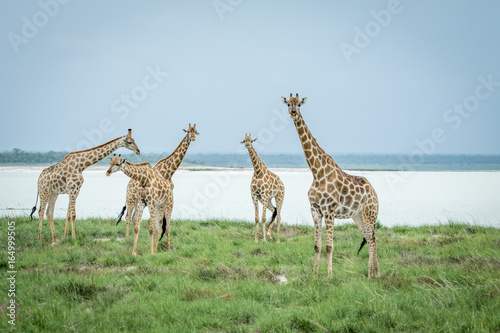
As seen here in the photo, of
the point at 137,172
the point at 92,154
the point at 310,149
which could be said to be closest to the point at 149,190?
the point at 137,172

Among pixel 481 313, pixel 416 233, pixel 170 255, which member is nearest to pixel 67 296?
pixel 170 255

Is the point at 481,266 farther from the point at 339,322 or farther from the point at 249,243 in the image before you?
the point at 249,243

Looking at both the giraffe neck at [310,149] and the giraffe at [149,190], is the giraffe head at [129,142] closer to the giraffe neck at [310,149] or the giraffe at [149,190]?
the giraffe at [149,190]

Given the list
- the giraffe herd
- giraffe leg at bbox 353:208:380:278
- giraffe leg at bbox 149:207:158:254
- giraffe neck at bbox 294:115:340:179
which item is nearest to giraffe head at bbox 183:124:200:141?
the giraffe herd

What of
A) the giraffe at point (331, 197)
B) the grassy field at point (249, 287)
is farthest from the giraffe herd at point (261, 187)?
the grassy field at point (249, 287)

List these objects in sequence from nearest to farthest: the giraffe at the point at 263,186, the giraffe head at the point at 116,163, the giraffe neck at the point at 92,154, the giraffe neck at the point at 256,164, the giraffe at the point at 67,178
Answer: the giraffe head at the point at 116,163 < the giraffe at the point at 67,178 < the giraffe neck at the point at 92,154 < the giraffe at the point at 263,186 < the giraffe neck at the point at 256,164

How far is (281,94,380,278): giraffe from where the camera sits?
27.3 ft

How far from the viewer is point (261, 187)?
1270cm

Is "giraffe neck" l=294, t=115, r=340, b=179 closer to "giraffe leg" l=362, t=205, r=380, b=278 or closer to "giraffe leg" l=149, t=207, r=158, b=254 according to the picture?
"giraffe leg" l=362, t=205, r=380, b=278

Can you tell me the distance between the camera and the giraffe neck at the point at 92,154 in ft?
40.0

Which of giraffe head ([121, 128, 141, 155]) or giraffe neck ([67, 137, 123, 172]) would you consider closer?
giraffe head ([121, 128, 141, 155])

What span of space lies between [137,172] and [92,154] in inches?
110

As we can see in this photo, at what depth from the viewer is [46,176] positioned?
39.3ft

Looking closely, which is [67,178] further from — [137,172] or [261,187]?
[261,187]
